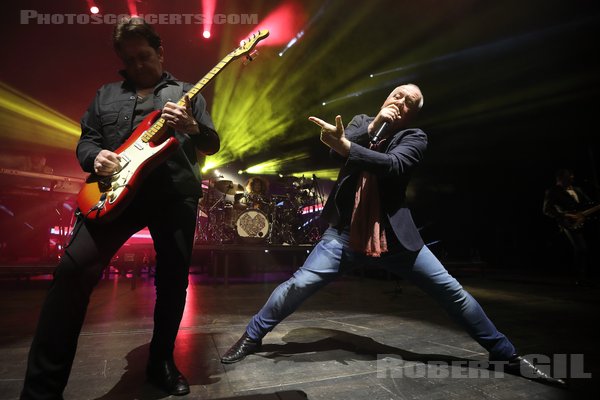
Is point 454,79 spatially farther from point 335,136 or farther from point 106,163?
point 106,163

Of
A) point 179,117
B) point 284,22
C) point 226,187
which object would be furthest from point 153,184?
point 226,187

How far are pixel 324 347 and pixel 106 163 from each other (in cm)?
201

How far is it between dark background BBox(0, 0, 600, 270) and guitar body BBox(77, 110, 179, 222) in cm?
620

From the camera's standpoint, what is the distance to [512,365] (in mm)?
1869

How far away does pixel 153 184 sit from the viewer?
1.62 metres

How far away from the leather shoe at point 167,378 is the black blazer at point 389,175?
1.29 meters

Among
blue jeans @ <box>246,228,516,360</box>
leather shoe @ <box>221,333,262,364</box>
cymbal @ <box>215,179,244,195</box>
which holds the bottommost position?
leather shoe @ <box>221,333,262,364</box>

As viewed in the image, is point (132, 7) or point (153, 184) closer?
point (153, 184)

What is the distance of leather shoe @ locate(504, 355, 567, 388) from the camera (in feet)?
5.63

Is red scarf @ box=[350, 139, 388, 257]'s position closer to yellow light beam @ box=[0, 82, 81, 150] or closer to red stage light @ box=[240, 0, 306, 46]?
red stage light @ box=[240, 0, 306, 46]

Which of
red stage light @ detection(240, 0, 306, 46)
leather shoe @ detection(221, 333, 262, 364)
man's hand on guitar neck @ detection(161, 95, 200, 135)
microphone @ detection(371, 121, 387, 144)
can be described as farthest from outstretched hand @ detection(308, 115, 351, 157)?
red stage light @ detection(240, 0, 306, 46)

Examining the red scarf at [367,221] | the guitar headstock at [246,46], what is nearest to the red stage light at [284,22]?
the guitar headstock at [246,46]

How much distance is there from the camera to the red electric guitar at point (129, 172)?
4.65 feet

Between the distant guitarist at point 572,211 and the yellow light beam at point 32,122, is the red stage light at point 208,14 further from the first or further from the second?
the distant guitarist at point 572,211
